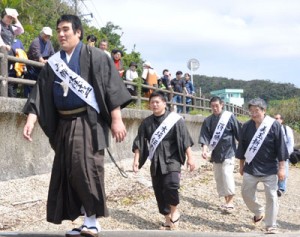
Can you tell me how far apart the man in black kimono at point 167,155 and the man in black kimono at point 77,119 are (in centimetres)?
210

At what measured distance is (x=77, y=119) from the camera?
430 centimetres

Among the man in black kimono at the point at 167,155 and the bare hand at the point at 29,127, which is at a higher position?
the bare hand at the point at 29,127

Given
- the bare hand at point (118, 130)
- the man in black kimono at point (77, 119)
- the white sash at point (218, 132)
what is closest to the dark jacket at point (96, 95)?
the man in black kimono at point (77, 119)

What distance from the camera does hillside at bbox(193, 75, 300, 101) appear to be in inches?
3334

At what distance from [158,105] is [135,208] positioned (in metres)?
1.75

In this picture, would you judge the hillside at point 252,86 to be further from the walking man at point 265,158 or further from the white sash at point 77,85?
the white sash at point 77,85

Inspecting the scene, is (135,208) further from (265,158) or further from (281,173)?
(281,173)

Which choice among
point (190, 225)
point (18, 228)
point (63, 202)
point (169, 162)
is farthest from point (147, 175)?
point (63, 202)

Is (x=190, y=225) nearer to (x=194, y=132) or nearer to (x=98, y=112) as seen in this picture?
(x=98, y=112)

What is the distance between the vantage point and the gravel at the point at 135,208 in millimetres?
6426

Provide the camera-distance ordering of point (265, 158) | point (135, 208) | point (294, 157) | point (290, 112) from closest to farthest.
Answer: point (265, 158), point (135, 208), point (294, 157), point (290, 112)

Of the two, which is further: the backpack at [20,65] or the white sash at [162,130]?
the backpack at [20,65]

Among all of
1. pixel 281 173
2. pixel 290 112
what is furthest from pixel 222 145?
pixel 290 112

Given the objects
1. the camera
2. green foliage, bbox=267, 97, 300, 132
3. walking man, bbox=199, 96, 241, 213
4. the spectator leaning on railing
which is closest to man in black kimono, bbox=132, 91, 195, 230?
walking man, bbox=199, 96, 241, 213
